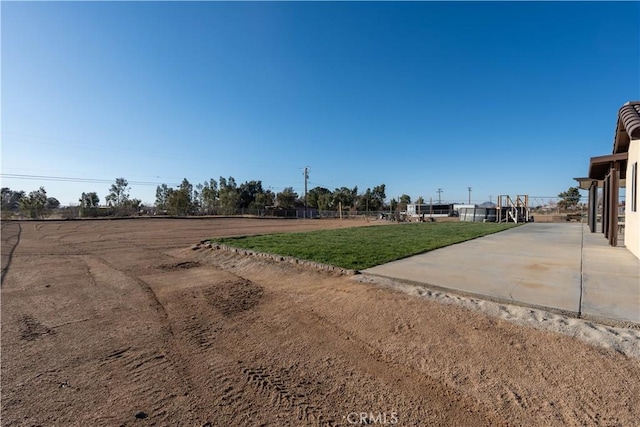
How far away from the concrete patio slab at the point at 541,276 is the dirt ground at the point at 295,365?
2.73 ft

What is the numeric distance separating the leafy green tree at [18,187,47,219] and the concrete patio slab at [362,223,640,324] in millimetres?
39155

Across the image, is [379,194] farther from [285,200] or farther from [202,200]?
[202,200]

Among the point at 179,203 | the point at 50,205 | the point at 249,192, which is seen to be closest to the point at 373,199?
the point at 249,192

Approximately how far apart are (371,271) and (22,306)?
5522 millimetres

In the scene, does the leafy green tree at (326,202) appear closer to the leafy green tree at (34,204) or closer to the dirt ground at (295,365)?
the leafy green tree at (34,204)

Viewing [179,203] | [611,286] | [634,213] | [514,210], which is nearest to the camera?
[611,286]

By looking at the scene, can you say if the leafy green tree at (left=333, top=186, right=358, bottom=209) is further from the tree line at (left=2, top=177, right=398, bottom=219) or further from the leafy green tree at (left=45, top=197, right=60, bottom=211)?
the leafy green tree at (left=45, top=197, right=60, bottom=211)

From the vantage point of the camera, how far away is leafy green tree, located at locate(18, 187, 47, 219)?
30.0 metres

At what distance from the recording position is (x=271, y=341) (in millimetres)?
3070

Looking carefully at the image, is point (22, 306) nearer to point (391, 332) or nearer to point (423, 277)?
point (391, 332)
